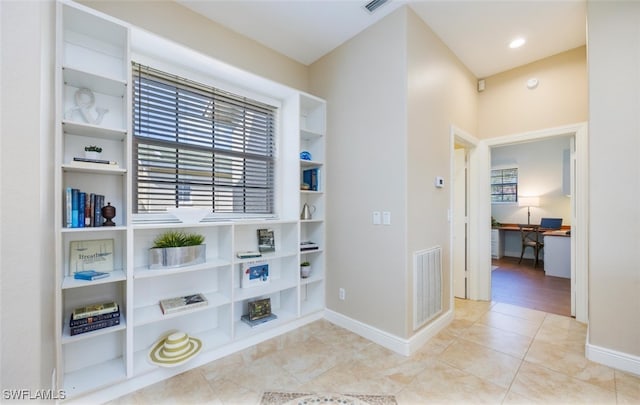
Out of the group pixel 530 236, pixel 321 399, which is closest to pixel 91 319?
pixel 321 399

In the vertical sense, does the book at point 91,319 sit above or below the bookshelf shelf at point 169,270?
below

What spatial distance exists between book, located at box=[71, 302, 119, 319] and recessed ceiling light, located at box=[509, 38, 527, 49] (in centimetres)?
417

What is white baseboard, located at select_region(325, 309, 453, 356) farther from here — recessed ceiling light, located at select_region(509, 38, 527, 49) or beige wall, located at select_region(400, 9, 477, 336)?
recessed ceiling light, located at select_region(509, 38, 527, 49)

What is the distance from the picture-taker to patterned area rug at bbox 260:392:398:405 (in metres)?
1.63

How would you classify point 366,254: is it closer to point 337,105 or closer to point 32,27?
point 337,105

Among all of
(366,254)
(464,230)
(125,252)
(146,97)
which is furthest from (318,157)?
(464,230)

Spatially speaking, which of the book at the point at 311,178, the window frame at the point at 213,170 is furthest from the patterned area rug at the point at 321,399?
the book at the point at 311,178

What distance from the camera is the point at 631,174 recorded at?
1.90 m

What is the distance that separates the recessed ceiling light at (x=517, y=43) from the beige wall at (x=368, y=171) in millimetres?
1377

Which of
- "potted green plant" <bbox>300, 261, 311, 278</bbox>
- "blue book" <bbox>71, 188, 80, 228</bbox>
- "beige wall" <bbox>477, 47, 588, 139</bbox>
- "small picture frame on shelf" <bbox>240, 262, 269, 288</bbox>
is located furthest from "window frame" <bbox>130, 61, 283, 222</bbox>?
"beige wall" <bbox>477, 47, 588, 139</bbox>

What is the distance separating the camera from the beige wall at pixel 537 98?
278 centimetres

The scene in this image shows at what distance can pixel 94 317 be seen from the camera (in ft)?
5.38

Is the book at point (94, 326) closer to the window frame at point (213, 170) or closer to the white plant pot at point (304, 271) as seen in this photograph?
the window frame at point (213, 170)

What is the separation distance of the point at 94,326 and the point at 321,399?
1477 mm
